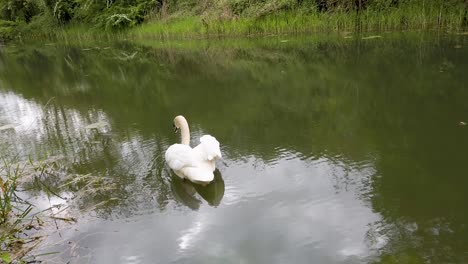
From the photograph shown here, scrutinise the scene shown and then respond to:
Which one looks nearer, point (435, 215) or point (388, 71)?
point (435, 215)

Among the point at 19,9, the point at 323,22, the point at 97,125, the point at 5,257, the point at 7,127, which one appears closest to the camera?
the point at 5,257

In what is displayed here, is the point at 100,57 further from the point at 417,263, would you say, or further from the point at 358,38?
the point at 417,263

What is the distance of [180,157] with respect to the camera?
15.9ft

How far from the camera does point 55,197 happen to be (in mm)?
5051

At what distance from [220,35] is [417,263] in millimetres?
15124

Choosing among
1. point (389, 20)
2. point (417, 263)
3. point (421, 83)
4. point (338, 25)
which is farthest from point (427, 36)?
point (417, 263)

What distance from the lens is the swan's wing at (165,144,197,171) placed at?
479 cm

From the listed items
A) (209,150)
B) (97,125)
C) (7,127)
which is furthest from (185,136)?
(7,127)

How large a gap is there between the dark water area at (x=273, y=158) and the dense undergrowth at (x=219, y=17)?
2461 millimetres

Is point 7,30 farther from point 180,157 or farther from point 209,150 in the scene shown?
point 209,150

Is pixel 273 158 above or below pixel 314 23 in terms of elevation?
below

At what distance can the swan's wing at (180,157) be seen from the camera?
15.7 feet

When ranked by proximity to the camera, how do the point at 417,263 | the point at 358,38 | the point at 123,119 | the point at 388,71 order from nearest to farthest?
the point at 417,263 → the point at 123,119 → the point at 388,71 → the point at 358,38

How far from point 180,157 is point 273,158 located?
1.31 m
